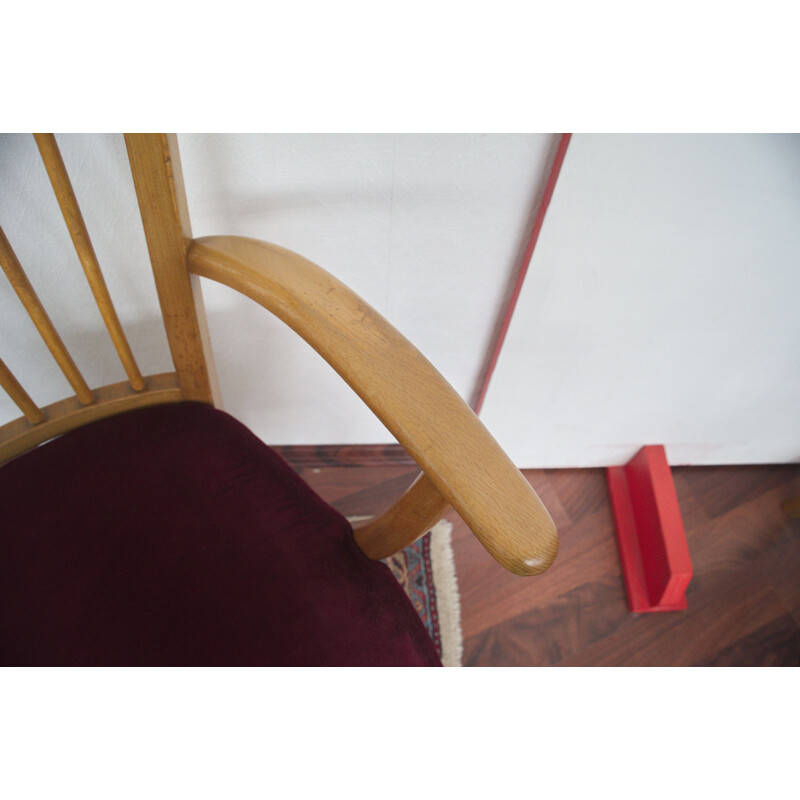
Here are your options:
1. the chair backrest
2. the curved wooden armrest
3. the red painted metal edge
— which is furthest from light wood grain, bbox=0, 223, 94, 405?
the red painted metal edge

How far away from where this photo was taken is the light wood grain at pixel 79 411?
543 millimetres

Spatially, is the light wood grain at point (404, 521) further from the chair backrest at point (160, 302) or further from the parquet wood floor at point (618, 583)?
the parquet wood floor at point (618, 583)

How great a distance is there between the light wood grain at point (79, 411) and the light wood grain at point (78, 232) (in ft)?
0.06

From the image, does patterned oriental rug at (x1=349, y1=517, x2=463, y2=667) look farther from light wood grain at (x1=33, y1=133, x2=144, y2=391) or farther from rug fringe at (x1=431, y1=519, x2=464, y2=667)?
light wood grain at (x1=33, y1=133, x2=144, y2=391)

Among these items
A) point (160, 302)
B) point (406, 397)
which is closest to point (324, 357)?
point (406, 397)

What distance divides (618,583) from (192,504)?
0.75 m

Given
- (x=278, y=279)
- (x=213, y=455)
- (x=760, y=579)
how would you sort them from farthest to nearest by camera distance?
(x=760, y=579) < (x=213, y=455) < (x=278, y=279)

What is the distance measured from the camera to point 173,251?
0.47m
